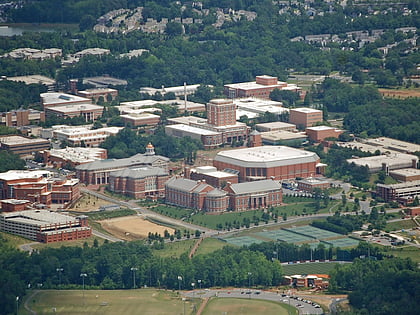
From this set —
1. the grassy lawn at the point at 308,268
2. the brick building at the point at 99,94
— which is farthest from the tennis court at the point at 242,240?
the brick building at the point at 99,94

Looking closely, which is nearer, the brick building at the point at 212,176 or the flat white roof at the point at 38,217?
the flat white roof at the point at 38,217

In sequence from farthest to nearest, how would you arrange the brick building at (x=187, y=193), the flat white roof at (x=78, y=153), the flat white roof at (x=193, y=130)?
the flat white roof at (x=193, y=130) → the flat white roof at (x=78, y=153) → the brick building at (x=187, y=193)

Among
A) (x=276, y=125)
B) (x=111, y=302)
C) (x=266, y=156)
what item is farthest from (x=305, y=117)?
(x=111, y=302)

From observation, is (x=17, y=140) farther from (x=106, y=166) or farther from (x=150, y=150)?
(x=106, y=166)

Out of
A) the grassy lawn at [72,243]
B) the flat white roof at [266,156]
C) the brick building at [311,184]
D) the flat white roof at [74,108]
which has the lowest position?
the grassy lawn at [72,243]

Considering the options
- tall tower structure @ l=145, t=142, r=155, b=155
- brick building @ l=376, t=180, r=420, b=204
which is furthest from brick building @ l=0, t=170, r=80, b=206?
brick building @ l=376, t=180, r=420, b=204

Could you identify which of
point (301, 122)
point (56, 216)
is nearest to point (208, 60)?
point (301, 122)

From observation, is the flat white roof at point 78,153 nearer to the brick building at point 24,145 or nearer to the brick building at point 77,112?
the brick building at point 24,145

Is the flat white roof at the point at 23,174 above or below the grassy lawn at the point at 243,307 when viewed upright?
above
